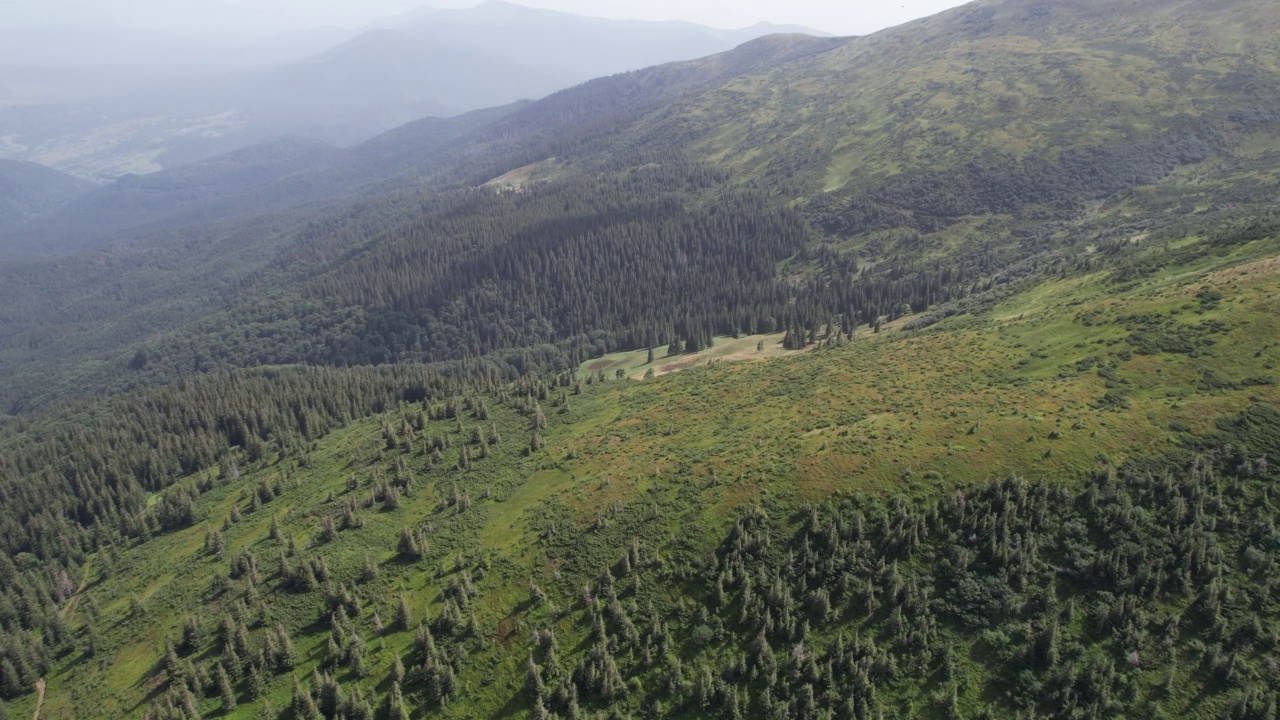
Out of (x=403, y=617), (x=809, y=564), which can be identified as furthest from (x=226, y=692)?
(x=809, y=564)

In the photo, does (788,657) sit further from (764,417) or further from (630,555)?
(764,417)

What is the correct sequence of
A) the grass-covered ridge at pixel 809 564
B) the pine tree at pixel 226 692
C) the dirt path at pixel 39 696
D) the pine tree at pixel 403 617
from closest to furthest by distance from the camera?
1. the grass-covered ridge at pixel 809 564
2. the pine tree at pixel 226 692
3. the pine tree at pixel 403 617
4. the dirt path at pixel 39 696

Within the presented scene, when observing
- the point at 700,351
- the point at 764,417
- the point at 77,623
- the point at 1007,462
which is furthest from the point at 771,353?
the point at 77,623

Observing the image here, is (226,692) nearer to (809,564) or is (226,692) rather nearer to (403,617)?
(403,617)

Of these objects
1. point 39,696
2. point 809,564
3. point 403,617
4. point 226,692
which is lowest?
point 39,696

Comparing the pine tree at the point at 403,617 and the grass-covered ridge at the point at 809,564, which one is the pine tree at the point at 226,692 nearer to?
the grass-covered ridge at the point at 809,564

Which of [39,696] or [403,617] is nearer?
[403,617]

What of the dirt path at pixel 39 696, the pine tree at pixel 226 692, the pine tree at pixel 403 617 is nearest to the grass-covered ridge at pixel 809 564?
the dirt path at pixel 39 696

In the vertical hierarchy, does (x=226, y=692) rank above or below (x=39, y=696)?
Answer: above

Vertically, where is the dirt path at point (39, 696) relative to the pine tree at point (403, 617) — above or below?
below
